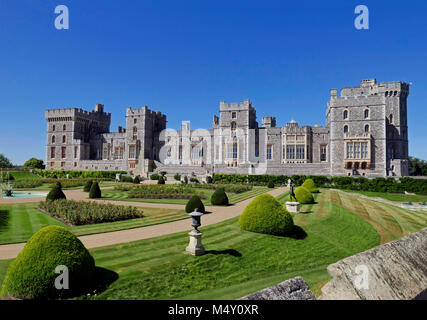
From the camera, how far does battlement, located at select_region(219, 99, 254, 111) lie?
5641 cm

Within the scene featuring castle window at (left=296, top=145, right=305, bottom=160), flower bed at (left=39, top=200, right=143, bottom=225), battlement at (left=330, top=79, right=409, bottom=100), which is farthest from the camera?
castle window at (left=296, top=145, right=305, bottom=160)

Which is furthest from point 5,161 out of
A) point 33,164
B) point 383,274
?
point 383,274

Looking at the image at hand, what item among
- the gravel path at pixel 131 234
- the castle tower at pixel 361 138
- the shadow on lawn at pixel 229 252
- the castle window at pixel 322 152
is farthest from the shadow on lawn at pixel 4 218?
the castle window at pixel 322 152

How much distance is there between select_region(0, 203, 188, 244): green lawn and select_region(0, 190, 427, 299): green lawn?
3.04m

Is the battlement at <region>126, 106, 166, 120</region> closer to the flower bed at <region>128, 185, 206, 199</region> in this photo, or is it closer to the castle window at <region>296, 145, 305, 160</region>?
the castle window at <region>296, 145, 305, 160</region>

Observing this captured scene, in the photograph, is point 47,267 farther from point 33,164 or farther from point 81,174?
point 33,164

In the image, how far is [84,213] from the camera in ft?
48.6

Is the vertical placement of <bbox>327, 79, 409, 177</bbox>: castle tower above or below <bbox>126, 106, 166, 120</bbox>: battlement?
below

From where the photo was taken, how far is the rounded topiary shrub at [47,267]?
227 inches

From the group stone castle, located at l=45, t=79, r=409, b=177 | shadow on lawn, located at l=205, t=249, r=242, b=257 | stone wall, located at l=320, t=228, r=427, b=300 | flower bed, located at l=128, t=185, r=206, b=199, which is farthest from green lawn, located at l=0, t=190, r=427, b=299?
stone castle, located at l=45, t=79, r=409, b=177

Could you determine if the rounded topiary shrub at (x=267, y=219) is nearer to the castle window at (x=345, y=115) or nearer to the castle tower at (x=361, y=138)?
the castle tower at (x=361, y=138)

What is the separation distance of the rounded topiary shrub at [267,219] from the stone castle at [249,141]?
34477mm

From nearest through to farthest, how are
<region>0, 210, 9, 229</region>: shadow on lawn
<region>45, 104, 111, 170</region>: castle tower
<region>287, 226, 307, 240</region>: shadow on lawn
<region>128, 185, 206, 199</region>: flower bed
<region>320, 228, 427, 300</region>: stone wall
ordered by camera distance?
1. <region>320, 228, 427, 300</region>: stone wall
2. <region>287, 226, 307, 240</region>: shadow on lawn
3. <region>0, 210, 9, 229</region>: shadow on lawn
4. <region>128, 185, 206, 199</region>: flower bed
5. <region>45, 104, 111, 170</region>: castle tower
